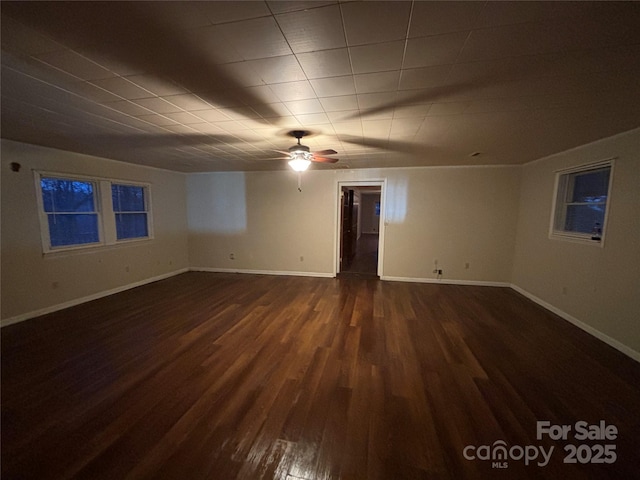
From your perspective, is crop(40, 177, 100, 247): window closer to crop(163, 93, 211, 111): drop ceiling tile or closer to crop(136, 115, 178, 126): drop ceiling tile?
crop(136, 115, 178, 126): drop ceiling tile

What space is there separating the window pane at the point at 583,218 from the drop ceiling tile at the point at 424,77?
125 inches

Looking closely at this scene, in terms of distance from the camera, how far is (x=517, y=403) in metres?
1.96

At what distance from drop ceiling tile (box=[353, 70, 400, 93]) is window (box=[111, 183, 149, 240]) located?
4.87m

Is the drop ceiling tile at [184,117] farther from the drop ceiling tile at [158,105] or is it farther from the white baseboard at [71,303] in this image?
the white baseboard at [71,303]

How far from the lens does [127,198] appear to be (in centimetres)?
480

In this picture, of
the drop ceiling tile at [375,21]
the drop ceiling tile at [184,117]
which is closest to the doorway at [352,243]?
the drop ceiling tile at [184,117]

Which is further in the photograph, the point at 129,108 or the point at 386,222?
the point at 386,222

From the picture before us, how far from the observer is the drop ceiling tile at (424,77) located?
1646mm

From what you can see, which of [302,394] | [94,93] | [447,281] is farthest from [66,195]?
[447,281]

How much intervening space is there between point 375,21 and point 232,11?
71 centimetres

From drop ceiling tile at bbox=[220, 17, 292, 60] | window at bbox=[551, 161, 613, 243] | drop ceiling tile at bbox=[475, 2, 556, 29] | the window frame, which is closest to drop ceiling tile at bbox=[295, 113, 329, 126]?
drop ceiling tile at bbox=[220, 17, 292, 60]

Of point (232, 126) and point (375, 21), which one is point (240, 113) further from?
point (375, 21)

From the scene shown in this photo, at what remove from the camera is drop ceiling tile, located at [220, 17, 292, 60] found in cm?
127

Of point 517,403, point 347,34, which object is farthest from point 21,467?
point 517,403
